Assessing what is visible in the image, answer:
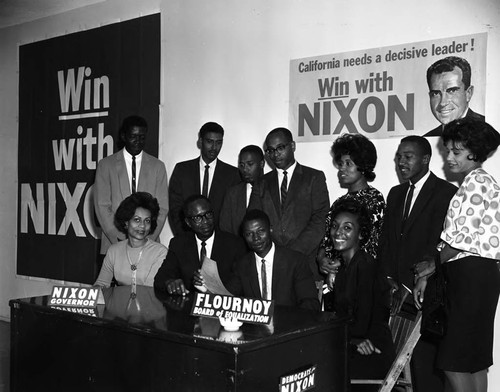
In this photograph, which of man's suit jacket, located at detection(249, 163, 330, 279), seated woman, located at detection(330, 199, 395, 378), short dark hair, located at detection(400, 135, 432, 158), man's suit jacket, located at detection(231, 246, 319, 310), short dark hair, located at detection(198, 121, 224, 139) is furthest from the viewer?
short dark hair, located at detection(198, 121, 224, 139)

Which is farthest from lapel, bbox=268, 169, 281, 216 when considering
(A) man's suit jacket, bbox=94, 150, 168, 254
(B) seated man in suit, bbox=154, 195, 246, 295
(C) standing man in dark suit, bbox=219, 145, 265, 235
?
(A) man's suit jacket, bbox=94, 150, 168, 254

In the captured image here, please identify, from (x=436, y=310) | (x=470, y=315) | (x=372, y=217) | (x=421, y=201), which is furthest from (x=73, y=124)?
(x=470, y=315)

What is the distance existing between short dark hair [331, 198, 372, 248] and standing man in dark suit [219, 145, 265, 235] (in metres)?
0.70

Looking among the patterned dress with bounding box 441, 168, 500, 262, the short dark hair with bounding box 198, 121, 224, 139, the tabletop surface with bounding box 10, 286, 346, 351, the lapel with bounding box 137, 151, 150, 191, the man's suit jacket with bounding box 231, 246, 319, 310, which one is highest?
the short dark hair with bounding box 198, 121, 224, 139

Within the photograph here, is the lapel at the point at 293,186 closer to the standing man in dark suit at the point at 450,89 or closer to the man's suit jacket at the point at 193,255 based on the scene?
the man's suit jacket at the point at 193,255

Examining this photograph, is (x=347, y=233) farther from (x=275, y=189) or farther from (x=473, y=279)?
(x=275, y=189)

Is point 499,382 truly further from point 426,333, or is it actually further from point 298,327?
point 298,327

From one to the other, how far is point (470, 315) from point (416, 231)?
76 cm

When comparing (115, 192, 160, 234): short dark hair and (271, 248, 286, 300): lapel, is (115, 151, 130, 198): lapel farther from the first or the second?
(271, 248, 286, 300): lapel

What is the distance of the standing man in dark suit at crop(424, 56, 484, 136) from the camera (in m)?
3.97

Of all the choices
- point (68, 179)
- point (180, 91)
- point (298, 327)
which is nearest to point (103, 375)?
point (298, 327)

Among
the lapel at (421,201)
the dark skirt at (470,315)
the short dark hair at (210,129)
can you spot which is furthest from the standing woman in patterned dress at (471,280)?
the short dark hair at (210,129)

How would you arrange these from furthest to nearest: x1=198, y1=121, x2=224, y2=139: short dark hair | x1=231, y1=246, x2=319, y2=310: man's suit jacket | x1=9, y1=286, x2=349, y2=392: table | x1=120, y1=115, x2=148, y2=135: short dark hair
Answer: x1=198, y1=121, x2=224, y2=139: short dark hair, x1=120, y1=115, x2=148, y2=135: short dark hair, x1=231, y1=246, x2=319, y2=310: man's suit jacket, x1=9, y1=286, x2=349, y2=392: table

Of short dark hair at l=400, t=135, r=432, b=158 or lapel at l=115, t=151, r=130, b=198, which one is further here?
lapel at l=115, t=151, r=130, b=198
